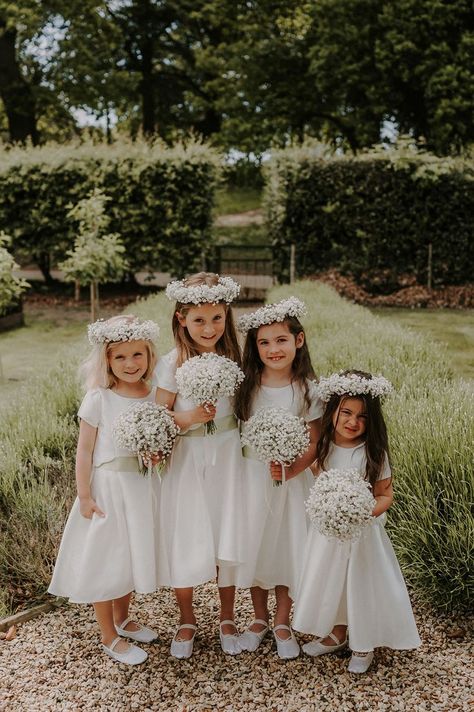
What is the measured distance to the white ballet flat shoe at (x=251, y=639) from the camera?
10.4 feet

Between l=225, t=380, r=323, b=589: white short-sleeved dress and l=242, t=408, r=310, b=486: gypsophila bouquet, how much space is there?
0.17 meters

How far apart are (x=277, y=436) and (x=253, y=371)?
0.47 meters

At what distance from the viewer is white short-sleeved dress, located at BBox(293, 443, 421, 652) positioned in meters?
2.96

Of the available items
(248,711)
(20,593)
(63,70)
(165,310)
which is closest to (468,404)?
(248,711)

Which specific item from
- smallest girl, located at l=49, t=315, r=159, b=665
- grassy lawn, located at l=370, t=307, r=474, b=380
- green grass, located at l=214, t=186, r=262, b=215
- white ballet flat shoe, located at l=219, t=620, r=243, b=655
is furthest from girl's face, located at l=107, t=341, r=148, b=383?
green grass, located at l=214, t=186, r=262, b=215

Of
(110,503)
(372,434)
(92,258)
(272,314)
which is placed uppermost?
(272,314)

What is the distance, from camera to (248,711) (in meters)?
2.77

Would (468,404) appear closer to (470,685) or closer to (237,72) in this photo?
(470,685)

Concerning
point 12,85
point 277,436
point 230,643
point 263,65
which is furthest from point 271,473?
point 263,65

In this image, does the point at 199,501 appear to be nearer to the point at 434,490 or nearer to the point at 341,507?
the point at 341,507

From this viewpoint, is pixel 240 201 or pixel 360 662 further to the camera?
pixel 240 201

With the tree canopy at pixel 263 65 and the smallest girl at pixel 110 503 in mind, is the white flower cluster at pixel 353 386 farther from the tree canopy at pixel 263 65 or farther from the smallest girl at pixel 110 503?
the tree canopy at pixel 263 65

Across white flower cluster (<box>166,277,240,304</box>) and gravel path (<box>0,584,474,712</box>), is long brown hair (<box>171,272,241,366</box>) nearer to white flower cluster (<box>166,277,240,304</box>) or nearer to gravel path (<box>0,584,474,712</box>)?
white flower cluster (<box>166,277,240,304</box>)

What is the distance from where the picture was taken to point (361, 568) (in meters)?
2.98
